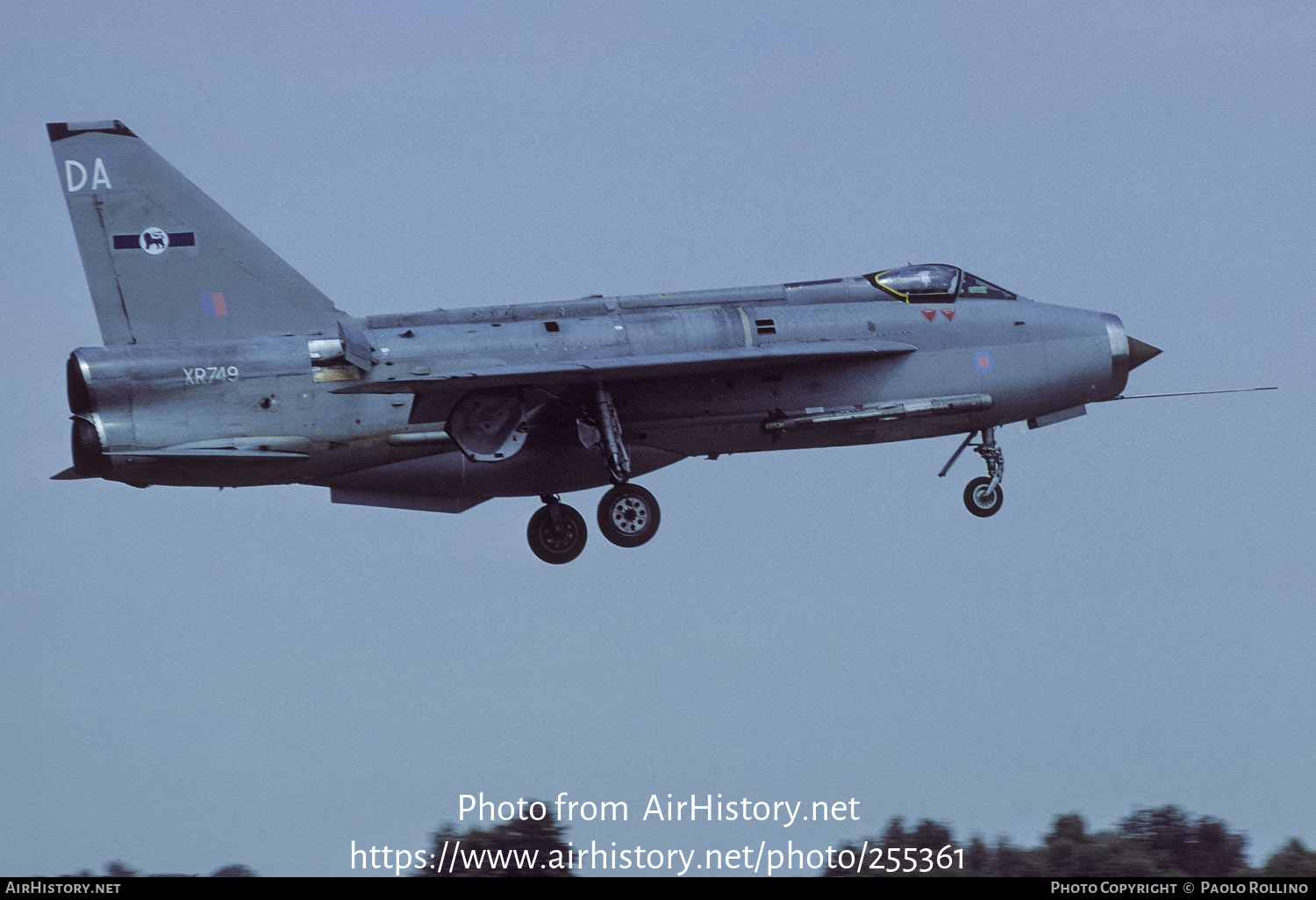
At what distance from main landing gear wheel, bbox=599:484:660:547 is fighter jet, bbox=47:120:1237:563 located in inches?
1.2

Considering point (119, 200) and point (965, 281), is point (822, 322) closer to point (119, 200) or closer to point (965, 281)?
point (965, 281)

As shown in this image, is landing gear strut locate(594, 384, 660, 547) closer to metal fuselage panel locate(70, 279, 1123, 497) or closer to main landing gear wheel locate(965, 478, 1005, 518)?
metal fuselage panel locate(70, 279, 1123, 497)

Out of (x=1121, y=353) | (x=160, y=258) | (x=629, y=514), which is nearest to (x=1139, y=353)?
(x=1121, y=353)

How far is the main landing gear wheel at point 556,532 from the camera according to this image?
2784 cm

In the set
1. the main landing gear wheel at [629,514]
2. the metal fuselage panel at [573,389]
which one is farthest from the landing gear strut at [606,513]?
the metal fuselage panel at [573,389]

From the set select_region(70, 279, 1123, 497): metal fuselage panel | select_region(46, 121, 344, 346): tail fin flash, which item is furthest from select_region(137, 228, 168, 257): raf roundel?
select_region(70, 279, 1123, 497): metal fuselage panel

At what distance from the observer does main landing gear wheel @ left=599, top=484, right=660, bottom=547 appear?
27.0 m

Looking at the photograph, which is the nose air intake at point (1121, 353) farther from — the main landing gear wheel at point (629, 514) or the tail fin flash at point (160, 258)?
the tail fin flash at point (160, 258)

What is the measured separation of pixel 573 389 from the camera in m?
26.5

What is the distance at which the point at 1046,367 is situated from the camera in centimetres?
2812

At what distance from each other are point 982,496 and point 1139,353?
2884 millimetres

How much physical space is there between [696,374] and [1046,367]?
16.0ft

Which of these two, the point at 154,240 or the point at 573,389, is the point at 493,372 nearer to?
the point at 573,389
